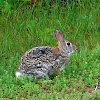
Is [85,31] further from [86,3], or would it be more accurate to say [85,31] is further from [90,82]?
[90,82]

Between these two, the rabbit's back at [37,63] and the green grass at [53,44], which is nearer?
the green grass at [53,44]

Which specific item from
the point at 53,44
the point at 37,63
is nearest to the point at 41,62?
the point at 37,63

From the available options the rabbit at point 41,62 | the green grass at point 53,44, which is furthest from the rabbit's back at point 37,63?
the green grass at point 53,44

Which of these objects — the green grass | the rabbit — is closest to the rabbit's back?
the rabbit

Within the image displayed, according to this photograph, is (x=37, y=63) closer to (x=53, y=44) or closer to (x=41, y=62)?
(x=41, y=62)

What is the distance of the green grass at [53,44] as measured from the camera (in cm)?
616

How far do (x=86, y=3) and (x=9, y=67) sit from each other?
3367mm

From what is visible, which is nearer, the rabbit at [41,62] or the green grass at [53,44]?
the green grass at [53,44]

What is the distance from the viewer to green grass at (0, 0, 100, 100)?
20.2 feet

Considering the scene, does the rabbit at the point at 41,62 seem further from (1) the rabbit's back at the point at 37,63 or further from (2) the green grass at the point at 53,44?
(2) the green grass at the point at 53,44

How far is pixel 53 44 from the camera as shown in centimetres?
818

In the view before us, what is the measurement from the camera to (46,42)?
827 centimetres

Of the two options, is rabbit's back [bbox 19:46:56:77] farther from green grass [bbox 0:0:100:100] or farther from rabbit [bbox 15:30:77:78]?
green grass [bbox 0:0:100:100]

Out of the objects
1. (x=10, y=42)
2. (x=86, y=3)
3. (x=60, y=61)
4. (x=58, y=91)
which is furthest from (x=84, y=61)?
(x=86, y=3)
